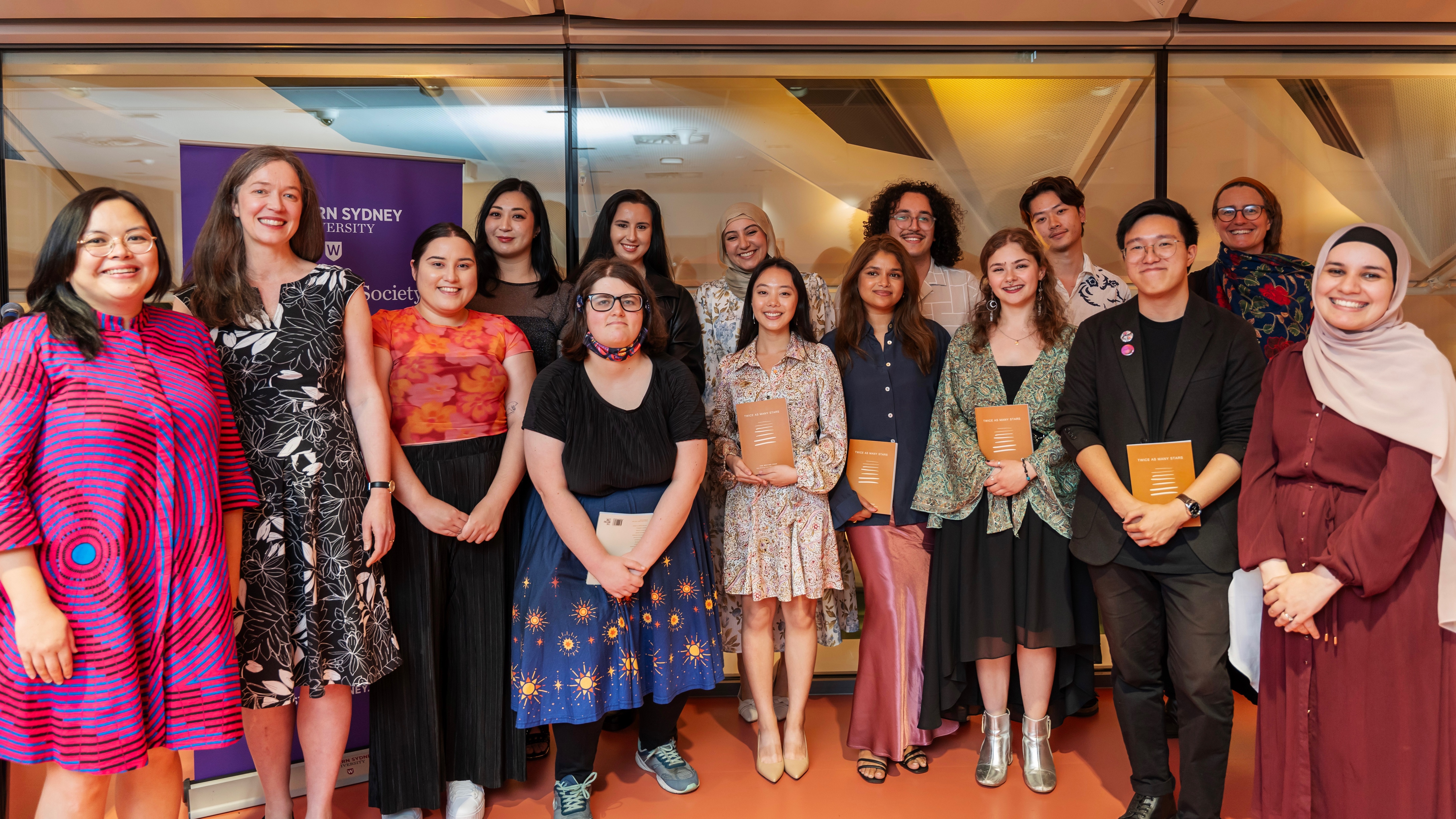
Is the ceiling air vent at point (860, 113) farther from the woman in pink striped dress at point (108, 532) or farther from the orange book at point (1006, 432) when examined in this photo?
the woman in pink striped dress at point (108, 532)

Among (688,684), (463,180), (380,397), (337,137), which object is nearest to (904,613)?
(688,684)

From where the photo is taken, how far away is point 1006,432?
2807 millimetres

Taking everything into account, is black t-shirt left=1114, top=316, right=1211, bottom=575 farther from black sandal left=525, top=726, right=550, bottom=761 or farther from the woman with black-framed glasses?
black sandal left=525, top=726, right=550, bottom=761

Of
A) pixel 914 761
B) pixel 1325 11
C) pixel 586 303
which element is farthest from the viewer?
pixel 1325 11

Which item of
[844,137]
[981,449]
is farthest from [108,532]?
[844,137]

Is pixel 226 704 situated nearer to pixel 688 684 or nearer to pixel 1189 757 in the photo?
pixel 688 684

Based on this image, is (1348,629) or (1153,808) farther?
(1153,808)

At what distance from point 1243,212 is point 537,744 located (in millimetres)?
3588

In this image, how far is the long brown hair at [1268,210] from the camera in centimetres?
335

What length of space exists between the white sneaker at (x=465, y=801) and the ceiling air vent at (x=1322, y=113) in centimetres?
494

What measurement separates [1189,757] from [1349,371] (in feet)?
4.06

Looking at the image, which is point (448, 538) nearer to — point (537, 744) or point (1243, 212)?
point (537, 744)

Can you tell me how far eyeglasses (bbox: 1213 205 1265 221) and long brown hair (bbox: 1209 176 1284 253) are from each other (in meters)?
0.02

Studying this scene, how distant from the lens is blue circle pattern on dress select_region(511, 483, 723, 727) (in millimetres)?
2588
